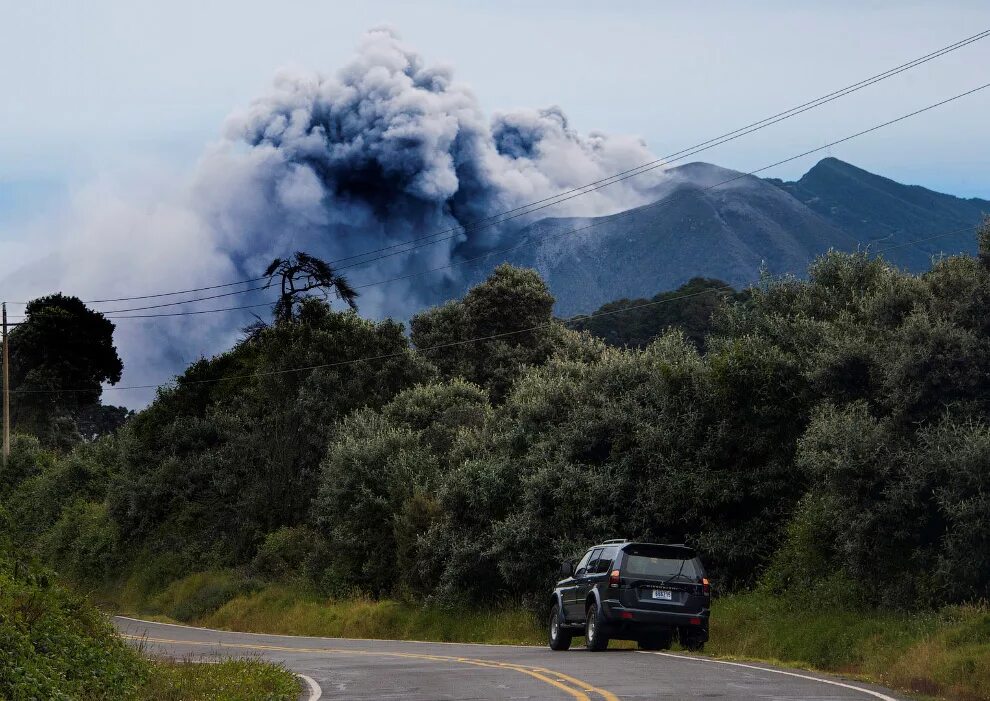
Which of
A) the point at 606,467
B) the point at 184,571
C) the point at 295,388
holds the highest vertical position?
the point at 295,388

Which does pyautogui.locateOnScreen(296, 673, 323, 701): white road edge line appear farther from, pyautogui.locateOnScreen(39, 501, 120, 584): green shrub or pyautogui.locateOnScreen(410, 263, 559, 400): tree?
pyautogui.locateOnScreen(410, 263, 559, 400): tree

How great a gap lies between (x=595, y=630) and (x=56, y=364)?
90014mm

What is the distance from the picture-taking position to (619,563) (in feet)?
75.5

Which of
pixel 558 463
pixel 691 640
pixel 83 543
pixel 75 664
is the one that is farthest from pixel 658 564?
pixel 83 543

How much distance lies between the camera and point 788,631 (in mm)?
23906

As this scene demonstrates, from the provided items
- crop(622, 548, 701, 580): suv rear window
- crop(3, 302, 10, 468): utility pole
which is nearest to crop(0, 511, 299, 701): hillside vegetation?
crop(622, 548, 701, 580): suv rear window

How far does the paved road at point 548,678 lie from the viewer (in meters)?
15.1

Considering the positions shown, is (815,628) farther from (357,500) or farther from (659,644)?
(357,500)

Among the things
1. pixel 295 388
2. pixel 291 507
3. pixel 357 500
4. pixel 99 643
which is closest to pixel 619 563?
pixel 99 643

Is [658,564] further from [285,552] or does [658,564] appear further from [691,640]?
[285,552]

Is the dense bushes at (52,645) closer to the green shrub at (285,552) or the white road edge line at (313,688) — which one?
the white road edge line at (313,688)

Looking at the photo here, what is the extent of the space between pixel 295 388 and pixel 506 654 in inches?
1544

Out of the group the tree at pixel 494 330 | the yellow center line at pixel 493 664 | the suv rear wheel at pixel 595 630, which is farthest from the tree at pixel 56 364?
the suv rear wheel at pixel 595 630

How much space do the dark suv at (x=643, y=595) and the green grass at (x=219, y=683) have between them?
647 cm
